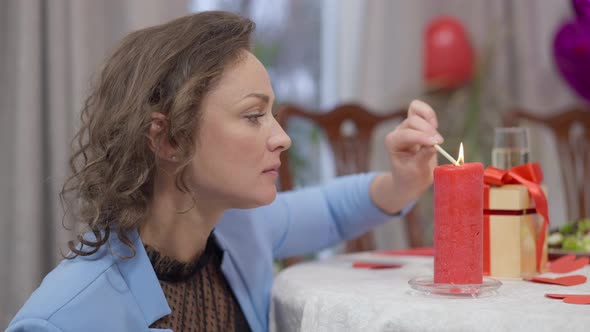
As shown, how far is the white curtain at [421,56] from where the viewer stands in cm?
318

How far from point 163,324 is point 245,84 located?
43 centimetres

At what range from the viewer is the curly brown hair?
1.15 m

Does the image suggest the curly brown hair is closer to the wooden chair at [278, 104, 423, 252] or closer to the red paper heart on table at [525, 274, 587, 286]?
the red paper heart on table at [525, 274, 587, 286]

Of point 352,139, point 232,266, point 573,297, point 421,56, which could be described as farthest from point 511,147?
point 421,56

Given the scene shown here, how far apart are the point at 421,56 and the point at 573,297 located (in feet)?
8.07

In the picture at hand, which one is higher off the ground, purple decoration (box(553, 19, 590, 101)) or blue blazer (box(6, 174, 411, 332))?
purple decoration (box(553, 19, 590, 101))

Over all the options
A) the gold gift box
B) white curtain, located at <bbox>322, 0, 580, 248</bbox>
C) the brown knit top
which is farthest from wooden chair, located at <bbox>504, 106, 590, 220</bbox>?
the brown knit top

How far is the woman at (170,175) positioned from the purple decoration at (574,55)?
171 cm

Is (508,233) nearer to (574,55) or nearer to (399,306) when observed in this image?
(399,306)

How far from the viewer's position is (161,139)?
3.95 feet

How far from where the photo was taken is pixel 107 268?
111 cm

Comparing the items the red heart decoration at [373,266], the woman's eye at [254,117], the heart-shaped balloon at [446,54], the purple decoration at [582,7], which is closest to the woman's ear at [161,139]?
the woman's eye at [254,117]

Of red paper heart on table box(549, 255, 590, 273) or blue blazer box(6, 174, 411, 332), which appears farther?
red paper heart on table box(549, 255, 590, 273)

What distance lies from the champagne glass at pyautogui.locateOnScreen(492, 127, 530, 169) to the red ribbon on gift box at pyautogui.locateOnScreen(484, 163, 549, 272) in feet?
0.32
